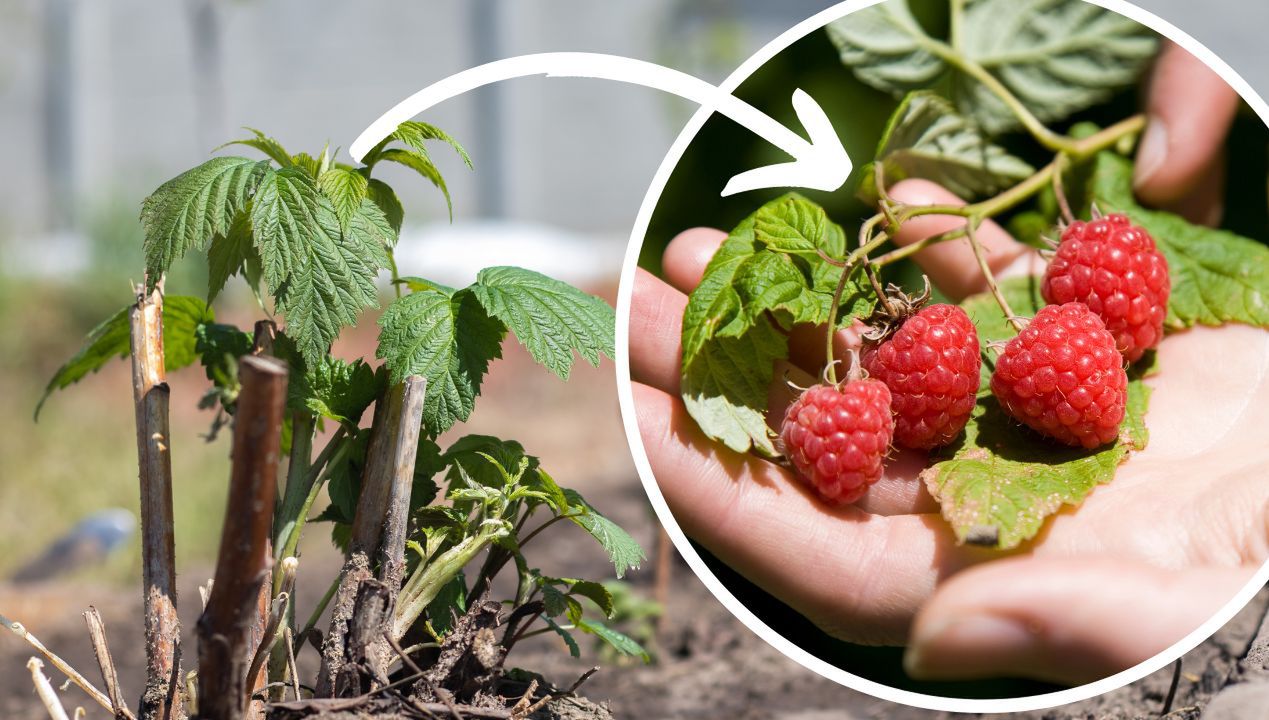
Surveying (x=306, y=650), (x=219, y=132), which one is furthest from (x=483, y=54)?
(x=306, y=650)

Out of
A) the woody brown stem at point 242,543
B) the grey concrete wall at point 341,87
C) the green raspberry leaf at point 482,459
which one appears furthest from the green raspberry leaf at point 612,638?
the grey concrete wall at point 341,87

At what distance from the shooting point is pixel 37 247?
9781mm

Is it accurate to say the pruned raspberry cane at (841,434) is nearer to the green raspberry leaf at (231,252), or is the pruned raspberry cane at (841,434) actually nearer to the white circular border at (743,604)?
the white circular border at (743,604)

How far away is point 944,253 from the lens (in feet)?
6.20

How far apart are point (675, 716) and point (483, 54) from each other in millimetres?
9409

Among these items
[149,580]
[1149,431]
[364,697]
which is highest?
[1149,431]

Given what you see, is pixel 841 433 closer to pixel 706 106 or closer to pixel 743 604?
pixel 743 604

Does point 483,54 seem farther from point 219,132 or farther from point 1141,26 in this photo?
point 1141,26

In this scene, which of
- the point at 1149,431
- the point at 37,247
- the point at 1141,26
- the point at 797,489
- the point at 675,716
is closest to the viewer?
the point at 797,489

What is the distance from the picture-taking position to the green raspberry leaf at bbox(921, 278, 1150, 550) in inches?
55.9

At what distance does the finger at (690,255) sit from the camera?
5.64 ft

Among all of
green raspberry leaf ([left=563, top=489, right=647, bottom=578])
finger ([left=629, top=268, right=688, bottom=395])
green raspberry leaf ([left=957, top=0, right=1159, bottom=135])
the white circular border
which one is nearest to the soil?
the white circular border

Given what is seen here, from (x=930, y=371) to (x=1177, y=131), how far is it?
93 cm

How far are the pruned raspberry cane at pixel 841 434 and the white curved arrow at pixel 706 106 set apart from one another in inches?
15.0
